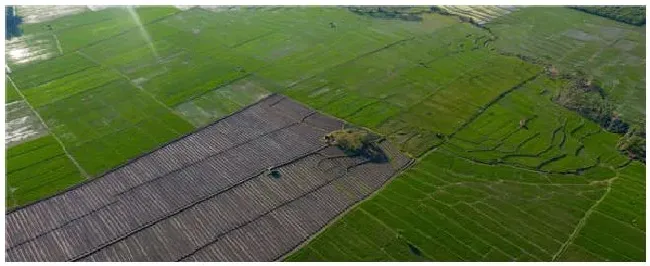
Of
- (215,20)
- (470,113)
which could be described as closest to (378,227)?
(470,113)

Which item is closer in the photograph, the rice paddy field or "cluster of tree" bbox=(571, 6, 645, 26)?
the rice paddy field

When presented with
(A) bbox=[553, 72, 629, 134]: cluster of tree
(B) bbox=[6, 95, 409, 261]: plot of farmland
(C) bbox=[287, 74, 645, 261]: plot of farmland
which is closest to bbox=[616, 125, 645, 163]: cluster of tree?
(C) bbox=[287, 74, 645, 261]: plot of farmland

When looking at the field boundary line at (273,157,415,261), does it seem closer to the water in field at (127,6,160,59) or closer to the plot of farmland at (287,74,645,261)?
the plot of farmland at (287,74,645,261)

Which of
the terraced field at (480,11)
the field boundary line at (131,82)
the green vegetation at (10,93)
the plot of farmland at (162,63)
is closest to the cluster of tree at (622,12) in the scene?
the terraced field at (480,11)

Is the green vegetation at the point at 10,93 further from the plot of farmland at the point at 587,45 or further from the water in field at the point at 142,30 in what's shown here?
the plot of farmland at the point at 587,45

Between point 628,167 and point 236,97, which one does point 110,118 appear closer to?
point 236,97
